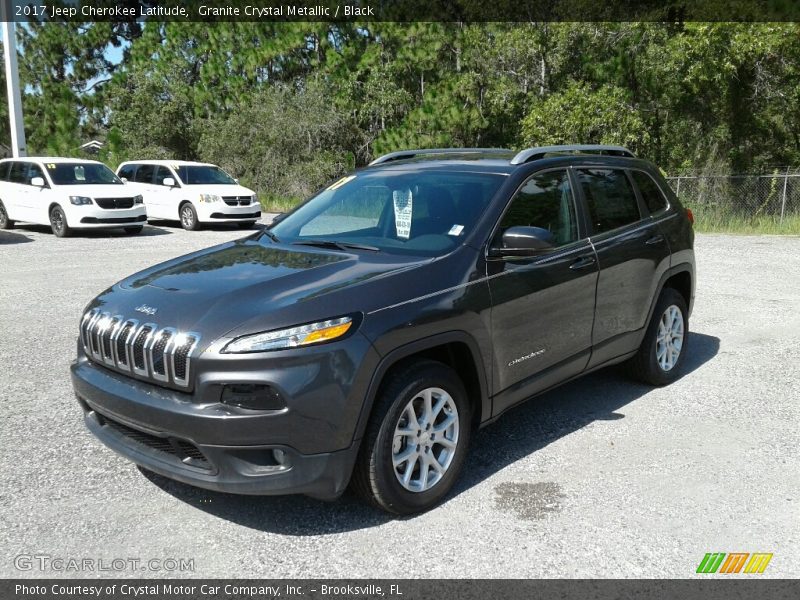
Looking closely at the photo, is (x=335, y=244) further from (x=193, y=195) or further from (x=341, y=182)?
(x=193, y=195)

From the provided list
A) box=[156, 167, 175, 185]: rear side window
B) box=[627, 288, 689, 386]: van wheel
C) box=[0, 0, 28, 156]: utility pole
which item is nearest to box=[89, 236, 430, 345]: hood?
box=[627, 288, 689, 386]: van wheel

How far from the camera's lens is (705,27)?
65.5ft

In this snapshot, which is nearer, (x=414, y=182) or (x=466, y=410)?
(x=466, y=410)

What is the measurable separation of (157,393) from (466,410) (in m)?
1.55

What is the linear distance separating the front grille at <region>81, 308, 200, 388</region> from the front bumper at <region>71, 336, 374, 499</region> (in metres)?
0.09

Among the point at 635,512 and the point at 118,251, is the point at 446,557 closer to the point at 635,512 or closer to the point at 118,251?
the point at 635,512

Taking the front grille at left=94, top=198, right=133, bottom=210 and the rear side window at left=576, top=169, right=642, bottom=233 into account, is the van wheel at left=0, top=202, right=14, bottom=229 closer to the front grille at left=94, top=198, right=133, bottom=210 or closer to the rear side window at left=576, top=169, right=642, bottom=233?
the front grille at left=94, top=198, right=133, bottom=210

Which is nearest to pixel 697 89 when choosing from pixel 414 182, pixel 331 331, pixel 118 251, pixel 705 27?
pixel 705 27

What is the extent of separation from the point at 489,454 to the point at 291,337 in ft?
5.89

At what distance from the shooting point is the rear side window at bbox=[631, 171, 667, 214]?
574 centimetres

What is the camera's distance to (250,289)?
12.0ft

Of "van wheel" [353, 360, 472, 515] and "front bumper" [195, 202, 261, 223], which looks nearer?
"van wheel" [353, 360, 472, 515]

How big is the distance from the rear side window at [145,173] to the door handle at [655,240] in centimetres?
1692

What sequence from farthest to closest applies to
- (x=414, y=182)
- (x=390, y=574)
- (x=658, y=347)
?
(x=658, y=347) → (x=414, y=182) → (x=390, y=574)
